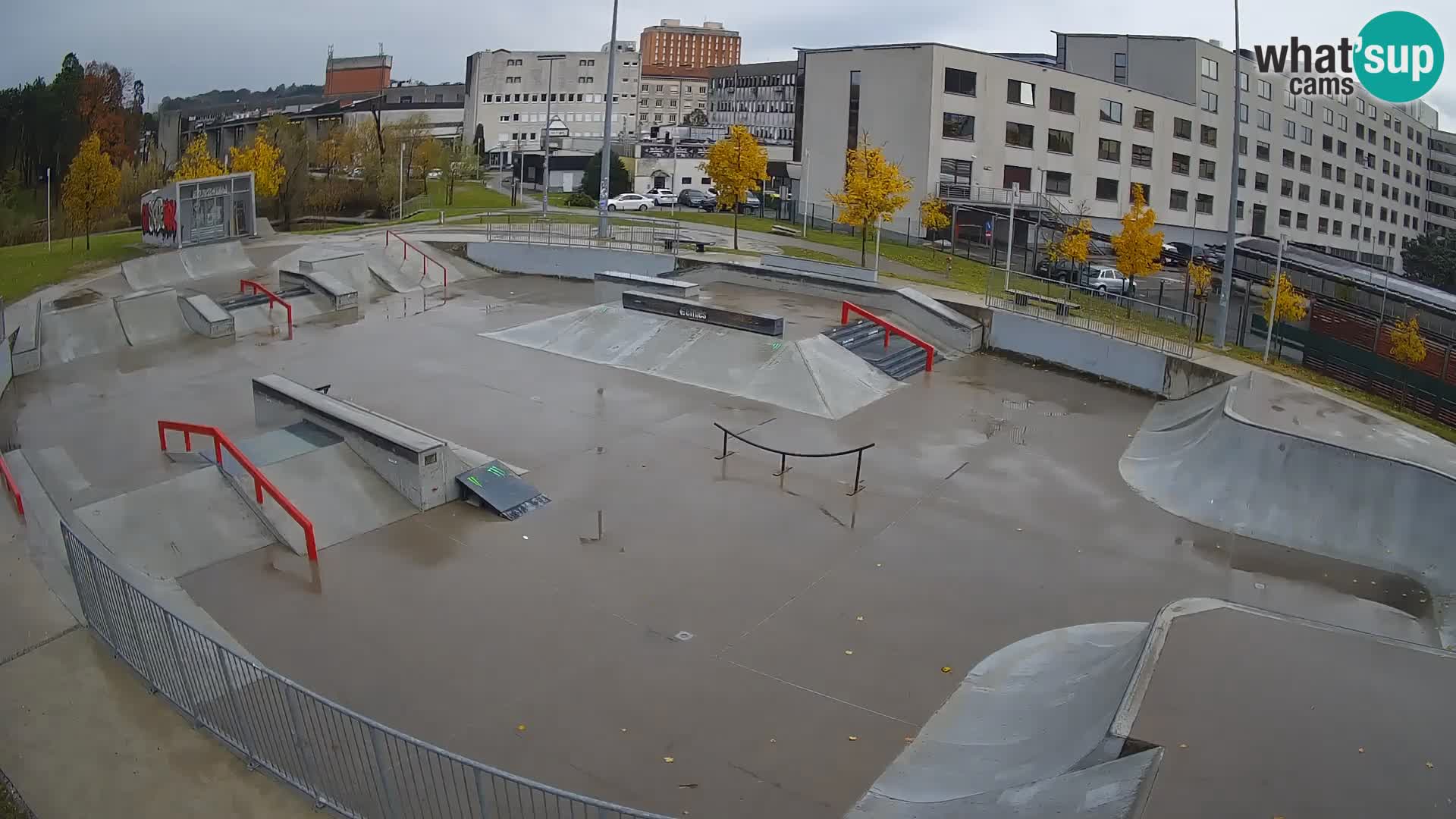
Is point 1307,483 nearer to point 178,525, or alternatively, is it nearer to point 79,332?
point 178,525

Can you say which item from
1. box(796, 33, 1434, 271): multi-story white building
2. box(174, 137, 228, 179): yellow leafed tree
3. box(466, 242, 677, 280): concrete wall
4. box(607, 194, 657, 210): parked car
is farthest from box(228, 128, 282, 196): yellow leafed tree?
box(796, 33, 1434, 271): multi-story white building

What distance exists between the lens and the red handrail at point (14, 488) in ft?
42.6

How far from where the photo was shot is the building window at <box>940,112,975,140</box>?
46500 mm

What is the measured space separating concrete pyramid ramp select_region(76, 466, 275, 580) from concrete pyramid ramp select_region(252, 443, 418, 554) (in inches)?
16.4

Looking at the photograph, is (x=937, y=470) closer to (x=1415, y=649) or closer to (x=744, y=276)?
(x=1415, y=649)

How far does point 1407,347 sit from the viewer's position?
22.6 metres

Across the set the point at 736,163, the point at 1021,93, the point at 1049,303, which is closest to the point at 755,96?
the point at 1021,93

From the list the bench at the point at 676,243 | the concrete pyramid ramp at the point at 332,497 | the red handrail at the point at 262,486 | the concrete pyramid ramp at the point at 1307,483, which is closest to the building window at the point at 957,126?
the bench at the point at 676,243

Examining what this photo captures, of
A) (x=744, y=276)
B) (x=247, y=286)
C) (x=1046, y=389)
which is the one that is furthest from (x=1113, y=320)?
(x=247, y=286)

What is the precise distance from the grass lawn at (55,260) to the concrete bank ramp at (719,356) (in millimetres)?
14285

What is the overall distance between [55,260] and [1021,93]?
1593 inches

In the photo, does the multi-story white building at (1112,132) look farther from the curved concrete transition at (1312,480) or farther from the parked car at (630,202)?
the curved concrete transition at (1312,480)

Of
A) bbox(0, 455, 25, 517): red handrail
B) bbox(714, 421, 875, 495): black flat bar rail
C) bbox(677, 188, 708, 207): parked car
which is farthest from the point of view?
bbox(677, 188, 708, 207): parked car

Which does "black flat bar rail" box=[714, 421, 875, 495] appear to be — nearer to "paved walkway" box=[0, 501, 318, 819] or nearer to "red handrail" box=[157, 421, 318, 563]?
"red handrail" box=[157, 421, 318, 563]
